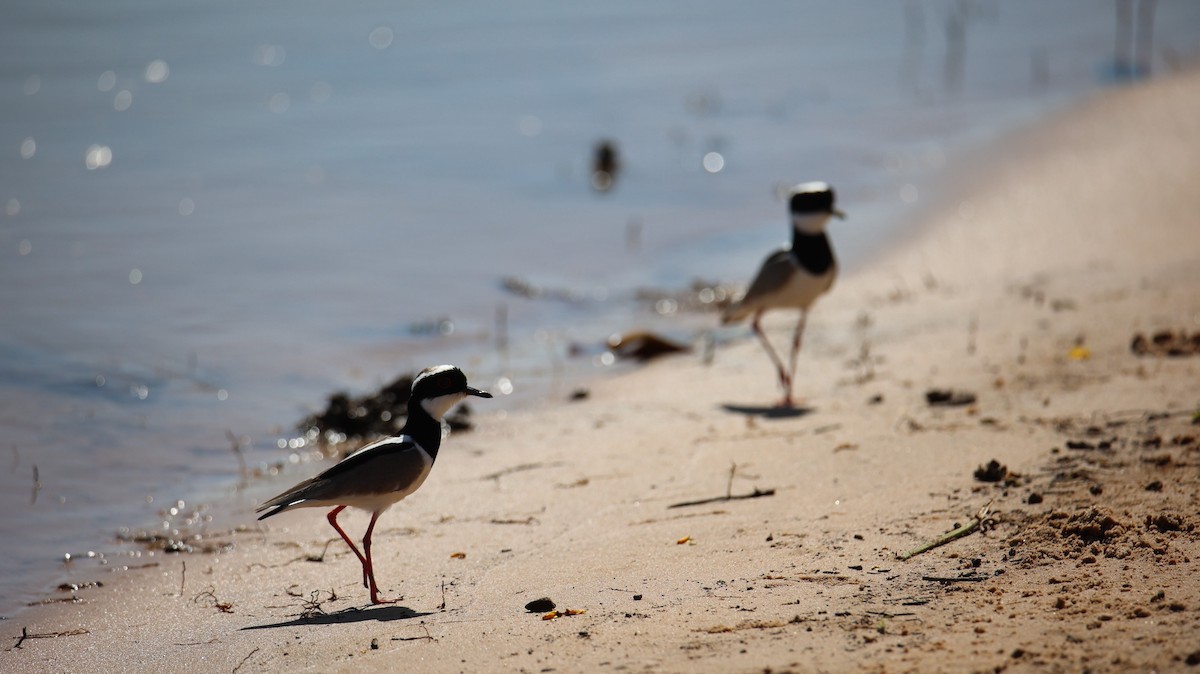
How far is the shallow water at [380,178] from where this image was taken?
29.2 ft

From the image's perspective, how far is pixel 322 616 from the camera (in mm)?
5098

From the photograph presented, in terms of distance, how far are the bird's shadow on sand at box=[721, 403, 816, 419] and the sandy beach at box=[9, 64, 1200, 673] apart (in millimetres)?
35

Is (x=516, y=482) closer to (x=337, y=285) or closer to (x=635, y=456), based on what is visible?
(x=635, y=456)

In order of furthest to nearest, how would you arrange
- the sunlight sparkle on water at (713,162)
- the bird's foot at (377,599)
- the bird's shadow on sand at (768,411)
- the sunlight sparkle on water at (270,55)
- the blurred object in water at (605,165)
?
the sunlight sparkle on water at (270,55) < the sunlight sparkle on water at (713,162) < the blurred object in water at (605,165) < the bird's shadow on sand at (768,411) < the bird's foot at (377,599)

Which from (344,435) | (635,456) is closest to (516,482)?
(635,456)

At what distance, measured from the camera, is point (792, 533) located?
18.1 feet

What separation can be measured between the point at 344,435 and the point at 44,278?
497 cm


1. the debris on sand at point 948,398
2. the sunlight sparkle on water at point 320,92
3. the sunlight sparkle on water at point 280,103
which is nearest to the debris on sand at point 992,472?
the debris on sand at point 948,398

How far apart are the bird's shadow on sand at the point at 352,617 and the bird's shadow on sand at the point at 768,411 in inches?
133

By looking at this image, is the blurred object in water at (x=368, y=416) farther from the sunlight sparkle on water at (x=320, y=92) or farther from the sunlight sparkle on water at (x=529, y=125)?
the sunlight sparkle on water at (x=320, y=92)

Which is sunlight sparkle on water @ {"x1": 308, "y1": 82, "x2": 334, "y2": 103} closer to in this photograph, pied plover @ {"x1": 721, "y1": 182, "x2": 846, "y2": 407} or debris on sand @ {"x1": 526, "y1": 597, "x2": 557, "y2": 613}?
pied plover @ {"x1": 721, "y1": 182, "x2": 846, "y2": 407}

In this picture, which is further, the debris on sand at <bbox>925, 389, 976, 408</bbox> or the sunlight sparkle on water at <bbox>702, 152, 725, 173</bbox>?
the sunlight sparkle on water at <bbox>702, 152, 725, 173</bbox>

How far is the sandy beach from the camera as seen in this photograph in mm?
4344

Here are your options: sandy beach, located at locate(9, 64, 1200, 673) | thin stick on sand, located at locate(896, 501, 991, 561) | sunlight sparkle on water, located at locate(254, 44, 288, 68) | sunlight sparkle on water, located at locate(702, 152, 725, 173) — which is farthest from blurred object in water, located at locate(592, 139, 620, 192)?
thin stick on sand, located at locate(896, 501, 991, 561)
